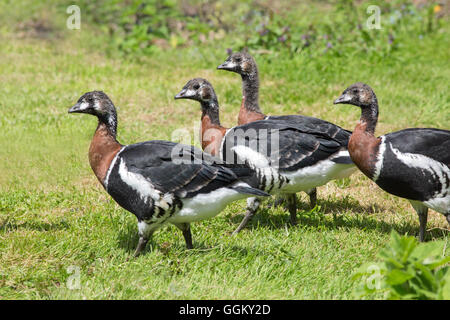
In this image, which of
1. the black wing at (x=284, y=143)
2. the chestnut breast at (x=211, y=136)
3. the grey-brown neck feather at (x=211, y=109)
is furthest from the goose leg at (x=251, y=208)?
the grey-brown neck feather at (x=211, y=109)

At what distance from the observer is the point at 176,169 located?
5047mm

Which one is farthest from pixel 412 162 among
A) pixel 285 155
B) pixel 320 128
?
pixel 320 128

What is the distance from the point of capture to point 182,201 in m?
5.01

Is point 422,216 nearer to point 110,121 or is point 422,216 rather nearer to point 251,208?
point 251,208

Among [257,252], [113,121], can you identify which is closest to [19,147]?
[113,121]

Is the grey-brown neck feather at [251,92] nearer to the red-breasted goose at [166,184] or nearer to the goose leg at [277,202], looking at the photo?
the goose leg at [277,202]

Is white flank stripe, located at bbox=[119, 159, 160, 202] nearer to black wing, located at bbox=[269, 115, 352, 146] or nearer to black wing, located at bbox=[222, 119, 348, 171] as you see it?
black wing, located at bbox=[222, 119, 348, 171]

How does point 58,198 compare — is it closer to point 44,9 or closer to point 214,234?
point 214,234

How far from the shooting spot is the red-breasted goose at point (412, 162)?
17.1 ft

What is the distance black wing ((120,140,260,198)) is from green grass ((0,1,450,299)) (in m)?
0.59

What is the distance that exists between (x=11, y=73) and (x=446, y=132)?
8397 millimetres

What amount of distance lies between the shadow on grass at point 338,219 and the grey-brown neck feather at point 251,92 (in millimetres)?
1271

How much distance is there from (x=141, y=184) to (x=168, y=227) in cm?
111

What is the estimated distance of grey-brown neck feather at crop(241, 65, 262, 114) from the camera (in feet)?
24.2
